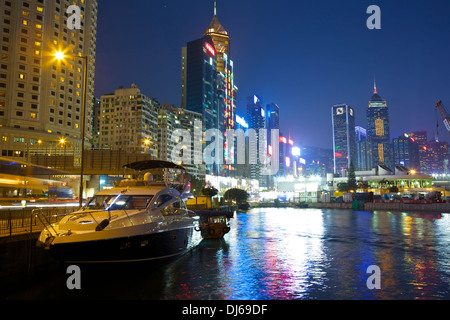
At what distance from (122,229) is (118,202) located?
344 centimetres

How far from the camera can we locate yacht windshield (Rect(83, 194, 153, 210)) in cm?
1868

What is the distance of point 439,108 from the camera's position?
16175 cm

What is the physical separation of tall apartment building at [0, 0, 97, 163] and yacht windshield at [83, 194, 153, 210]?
275ft

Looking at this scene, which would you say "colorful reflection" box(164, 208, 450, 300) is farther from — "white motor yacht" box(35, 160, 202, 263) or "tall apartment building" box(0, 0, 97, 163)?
"tall apartment building" box(0, 0, 97, 163)

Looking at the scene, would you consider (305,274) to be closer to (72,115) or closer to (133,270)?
(133,270)

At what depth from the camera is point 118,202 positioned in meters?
19.0

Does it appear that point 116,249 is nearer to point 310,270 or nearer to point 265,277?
point 265,277

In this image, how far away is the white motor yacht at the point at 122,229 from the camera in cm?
1508

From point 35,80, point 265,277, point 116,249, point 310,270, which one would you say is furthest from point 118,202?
point 35,80

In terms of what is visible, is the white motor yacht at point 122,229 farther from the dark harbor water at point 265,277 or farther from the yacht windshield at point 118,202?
the dark harbor water at point 265,277

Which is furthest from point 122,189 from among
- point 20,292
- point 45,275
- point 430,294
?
point 430,294

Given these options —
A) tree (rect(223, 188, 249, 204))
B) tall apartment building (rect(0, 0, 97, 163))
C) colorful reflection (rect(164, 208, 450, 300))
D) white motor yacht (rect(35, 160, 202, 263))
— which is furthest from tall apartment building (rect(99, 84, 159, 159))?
white motor yacht (rect(35, 160, 202, 263))

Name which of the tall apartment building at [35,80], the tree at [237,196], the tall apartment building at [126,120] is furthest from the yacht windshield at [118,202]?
the tall apartment building at [126,120]
